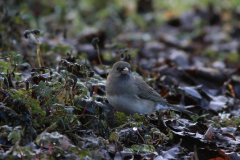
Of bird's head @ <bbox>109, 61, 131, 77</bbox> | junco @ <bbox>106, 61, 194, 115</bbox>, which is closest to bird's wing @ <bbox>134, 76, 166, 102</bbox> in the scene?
junco @ <bbox>106, 61, 194, 115</bbox>

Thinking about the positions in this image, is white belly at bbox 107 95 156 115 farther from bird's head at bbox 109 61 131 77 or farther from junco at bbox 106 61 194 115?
bird's head at bbox 109 61 131 77

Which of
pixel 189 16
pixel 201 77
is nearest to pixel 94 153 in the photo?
pixel 201 77

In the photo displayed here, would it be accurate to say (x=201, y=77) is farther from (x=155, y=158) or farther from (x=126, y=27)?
(x=126, y=27)

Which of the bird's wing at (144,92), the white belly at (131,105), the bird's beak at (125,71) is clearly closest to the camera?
the white belly at (131,105)

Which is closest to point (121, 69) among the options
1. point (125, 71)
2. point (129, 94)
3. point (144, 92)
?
point (125, 71)

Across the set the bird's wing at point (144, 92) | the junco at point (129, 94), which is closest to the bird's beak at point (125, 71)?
the junco at point (129, 94)

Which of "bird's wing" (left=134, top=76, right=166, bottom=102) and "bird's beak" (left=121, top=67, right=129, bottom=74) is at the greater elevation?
"bird's beak" (left=121, top=67, right=129, bottom=74)

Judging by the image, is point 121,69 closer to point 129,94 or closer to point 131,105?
point 129,94

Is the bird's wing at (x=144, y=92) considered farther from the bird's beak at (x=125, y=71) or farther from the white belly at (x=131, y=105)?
the bird's beak at (x=125, y=71)
